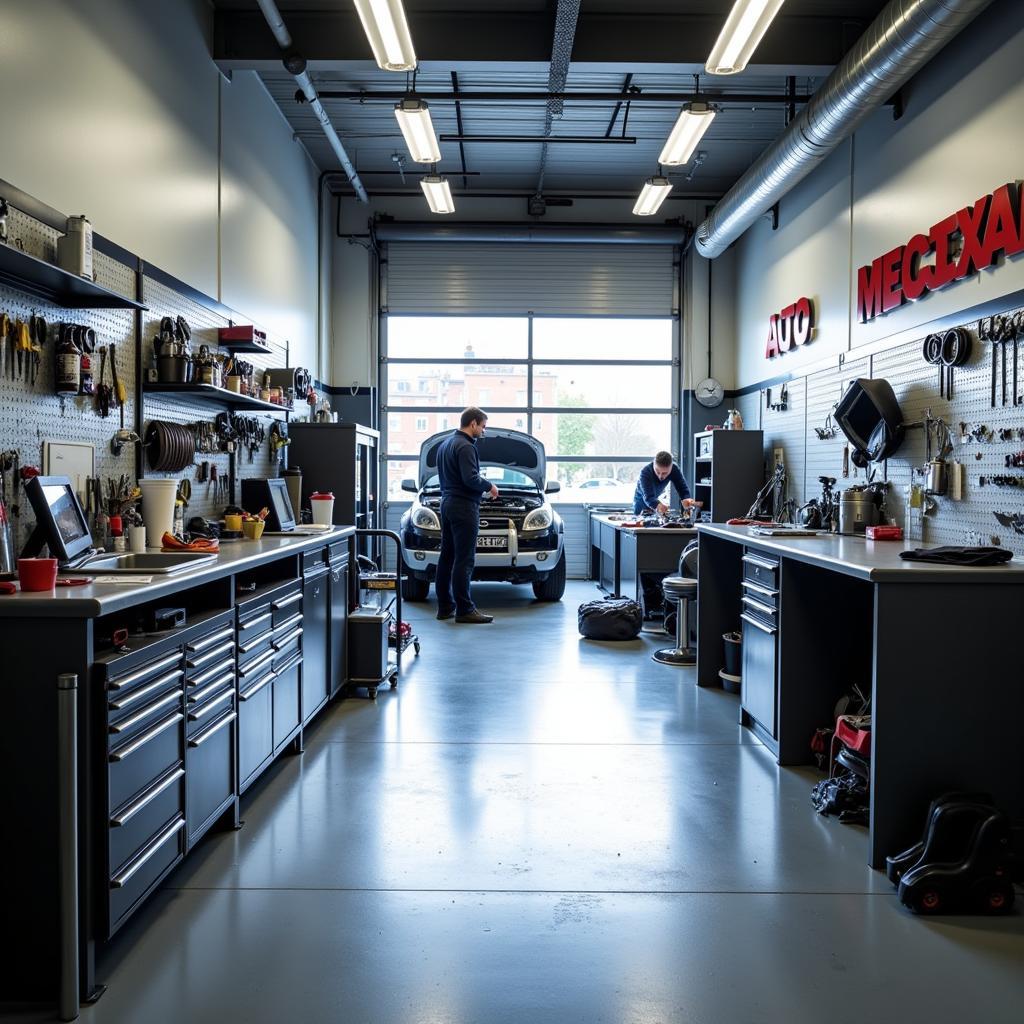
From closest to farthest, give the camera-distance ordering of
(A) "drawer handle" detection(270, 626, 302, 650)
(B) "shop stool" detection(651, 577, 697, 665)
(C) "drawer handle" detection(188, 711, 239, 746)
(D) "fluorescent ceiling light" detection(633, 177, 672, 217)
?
(C) "drawer handle" detection(188, 711, 239, 746) → (A) "drawer handle" detection(270, 626, 302, 650) → (B) "shop stool" detection(651, 577, 697, 665) → (D) "fluorescent ceiling light" detection(633, 177, 672, 217)

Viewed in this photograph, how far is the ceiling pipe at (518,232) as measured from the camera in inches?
405

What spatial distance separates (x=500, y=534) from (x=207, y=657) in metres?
5.57

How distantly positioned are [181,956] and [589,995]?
1083 mm

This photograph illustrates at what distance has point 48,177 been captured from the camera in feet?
12.1

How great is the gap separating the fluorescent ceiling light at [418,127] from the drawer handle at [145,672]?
465 cm

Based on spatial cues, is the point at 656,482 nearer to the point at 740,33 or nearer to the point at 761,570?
the point at 761,570

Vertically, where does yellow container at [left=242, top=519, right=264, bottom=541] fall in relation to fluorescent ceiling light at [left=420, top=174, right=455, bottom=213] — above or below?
below

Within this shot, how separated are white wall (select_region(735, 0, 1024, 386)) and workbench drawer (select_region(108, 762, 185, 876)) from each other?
446 centimetres

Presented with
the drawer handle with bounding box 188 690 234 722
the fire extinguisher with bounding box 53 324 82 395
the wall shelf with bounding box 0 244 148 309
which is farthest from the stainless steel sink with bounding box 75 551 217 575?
the wall shelf with bounding box 0 244 148 309

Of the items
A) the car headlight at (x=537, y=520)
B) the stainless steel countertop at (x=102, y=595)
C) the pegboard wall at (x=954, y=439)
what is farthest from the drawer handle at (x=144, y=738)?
the car headlight at (x=537, y=520)

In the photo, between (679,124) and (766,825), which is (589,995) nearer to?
(766,825)

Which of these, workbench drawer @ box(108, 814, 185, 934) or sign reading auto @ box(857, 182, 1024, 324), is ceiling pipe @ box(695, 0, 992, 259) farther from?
workbench drawer @ box(108, 814, 185, 934)

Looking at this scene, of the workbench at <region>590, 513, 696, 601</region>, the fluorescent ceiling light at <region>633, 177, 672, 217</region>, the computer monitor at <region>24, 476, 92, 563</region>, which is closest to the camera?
the computer monitor at <region>24, 476, 92, 563</region>

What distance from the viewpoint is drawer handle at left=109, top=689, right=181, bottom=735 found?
7.34 feet
